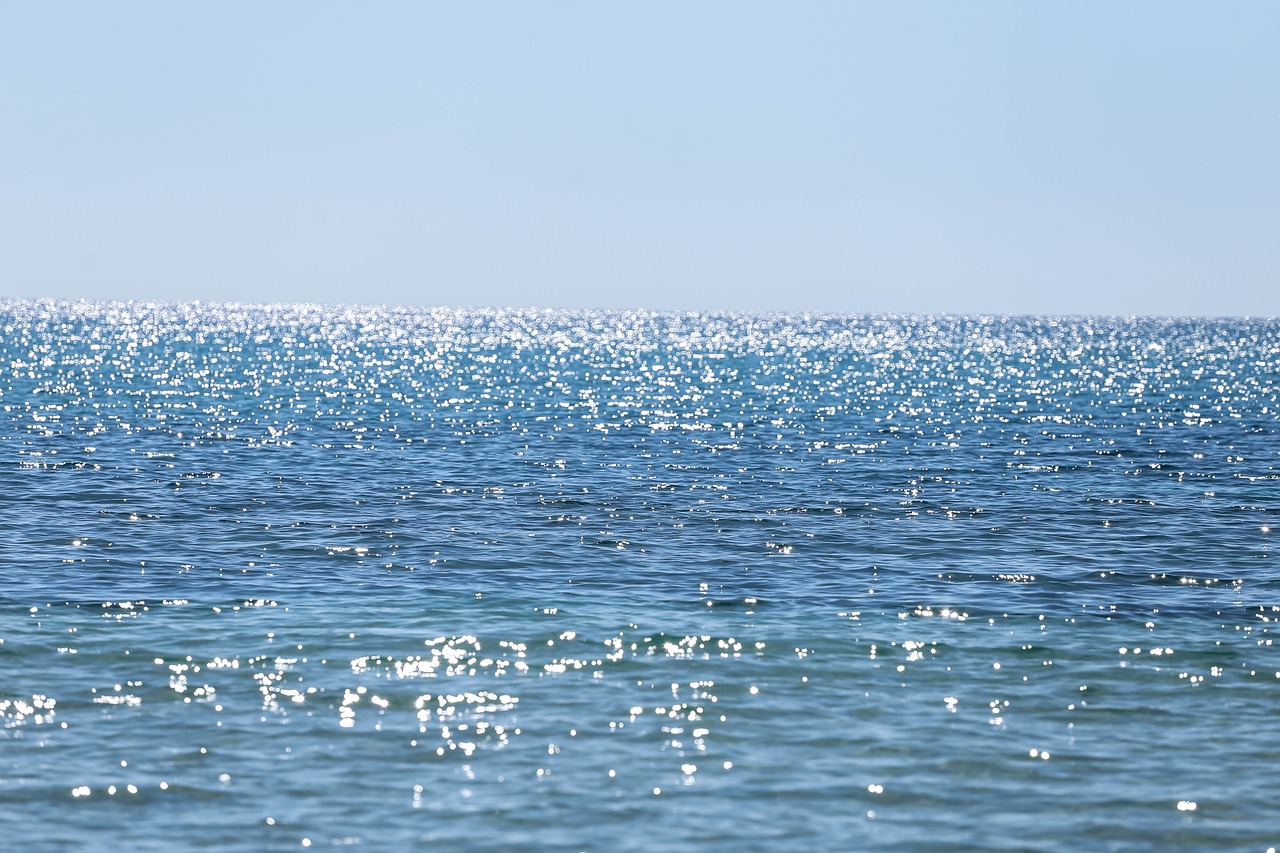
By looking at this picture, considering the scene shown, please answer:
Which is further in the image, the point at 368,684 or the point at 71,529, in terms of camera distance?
the point at 71,529

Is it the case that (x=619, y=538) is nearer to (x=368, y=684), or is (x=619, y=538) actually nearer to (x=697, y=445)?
(x=368, y=684)

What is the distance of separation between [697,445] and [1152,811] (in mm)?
48094

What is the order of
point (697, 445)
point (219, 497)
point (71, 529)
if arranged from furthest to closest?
point (697, 445) → point (219, 497) → point (71, 529)

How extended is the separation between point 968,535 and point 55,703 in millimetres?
26398

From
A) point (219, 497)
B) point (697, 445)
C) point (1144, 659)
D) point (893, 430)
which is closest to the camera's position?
point (1144, 659)

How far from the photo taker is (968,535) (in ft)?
135

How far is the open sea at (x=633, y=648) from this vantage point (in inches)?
749

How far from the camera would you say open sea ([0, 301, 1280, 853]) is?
19.0m

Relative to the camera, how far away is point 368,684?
957 inches

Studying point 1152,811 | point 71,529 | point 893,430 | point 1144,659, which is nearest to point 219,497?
point 71,529

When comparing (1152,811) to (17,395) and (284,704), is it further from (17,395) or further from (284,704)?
(17,395)

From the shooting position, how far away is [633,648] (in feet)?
89.0

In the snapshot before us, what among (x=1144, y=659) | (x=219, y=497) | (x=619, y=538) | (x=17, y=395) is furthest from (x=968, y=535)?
(x=17, y=395)

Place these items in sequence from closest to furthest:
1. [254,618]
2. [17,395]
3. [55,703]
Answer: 1. [55,703]
2. [254,618]
3. [17,395]
